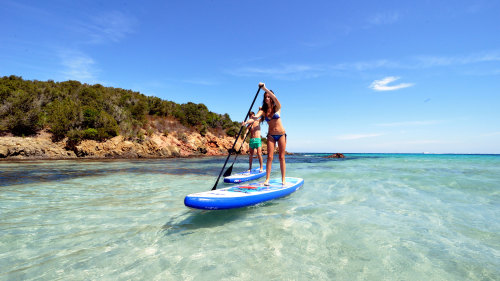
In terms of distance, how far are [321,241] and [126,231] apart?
3.36m

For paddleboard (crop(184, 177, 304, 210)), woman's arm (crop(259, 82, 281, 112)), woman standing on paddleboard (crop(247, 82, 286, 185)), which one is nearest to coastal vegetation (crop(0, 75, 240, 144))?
woman standing on paddleboard (crop(247, 82, 286, 185))

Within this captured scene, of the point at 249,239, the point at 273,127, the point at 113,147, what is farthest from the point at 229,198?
the point at 113,147

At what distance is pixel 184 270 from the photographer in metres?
2.58

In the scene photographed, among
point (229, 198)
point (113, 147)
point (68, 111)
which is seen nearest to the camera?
point (229, 198)

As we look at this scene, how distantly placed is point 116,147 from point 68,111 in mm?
6102

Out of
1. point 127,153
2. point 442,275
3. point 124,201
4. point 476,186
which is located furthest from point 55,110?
point 476,186

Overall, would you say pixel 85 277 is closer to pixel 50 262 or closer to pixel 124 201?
pixel 50 262

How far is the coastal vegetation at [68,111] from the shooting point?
21.1 m

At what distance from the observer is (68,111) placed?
22.9 meters

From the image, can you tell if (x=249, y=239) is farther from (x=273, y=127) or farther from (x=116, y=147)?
(x=116, y=147)

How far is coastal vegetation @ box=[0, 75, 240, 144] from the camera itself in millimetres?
21094

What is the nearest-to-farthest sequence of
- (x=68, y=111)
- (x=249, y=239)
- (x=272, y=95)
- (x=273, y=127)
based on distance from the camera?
(x=249, y=239), (x=272, y=95), (x=273, y=127), (x=68, y=111)

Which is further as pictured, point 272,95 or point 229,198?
point 272,95

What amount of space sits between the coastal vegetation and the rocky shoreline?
883 millimetres
